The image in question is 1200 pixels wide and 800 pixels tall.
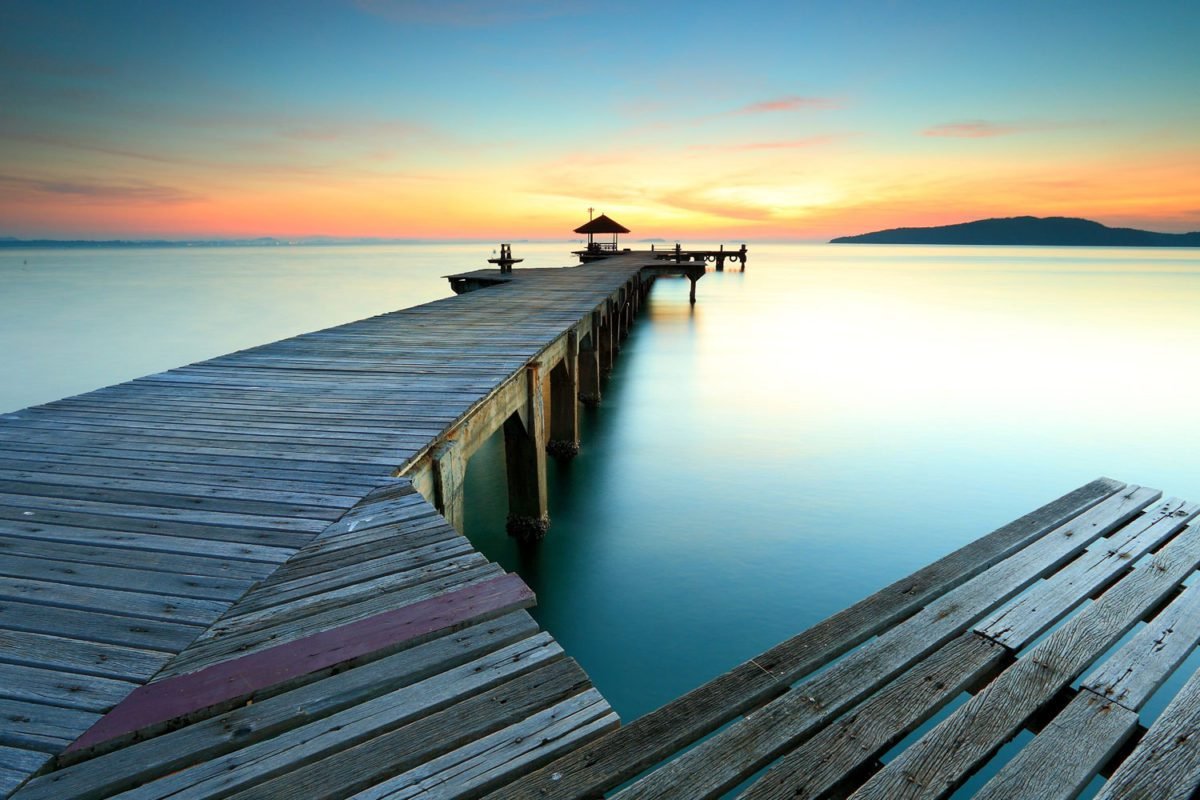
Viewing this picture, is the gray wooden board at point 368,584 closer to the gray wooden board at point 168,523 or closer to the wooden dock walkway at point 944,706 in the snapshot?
the gray wooden board at point 168,523

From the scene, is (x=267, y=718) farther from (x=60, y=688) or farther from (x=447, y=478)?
(x=447, y=478)

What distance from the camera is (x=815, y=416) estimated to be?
1416cm

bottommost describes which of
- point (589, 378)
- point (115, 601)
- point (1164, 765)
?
point (589, 378)

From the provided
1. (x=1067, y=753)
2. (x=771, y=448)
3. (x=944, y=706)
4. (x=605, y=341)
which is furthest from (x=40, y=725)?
(x=605, y=341)

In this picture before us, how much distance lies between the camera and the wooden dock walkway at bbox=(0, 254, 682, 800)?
1.72m

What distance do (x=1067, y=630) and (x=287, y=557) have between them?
3.24 metres

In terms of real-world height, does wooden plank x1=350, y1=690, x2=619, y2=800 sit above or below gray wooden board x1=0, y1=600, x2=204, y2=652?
below

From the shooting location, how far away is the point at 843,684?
2256 mm

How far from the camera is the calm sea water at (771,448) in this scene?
6.84m

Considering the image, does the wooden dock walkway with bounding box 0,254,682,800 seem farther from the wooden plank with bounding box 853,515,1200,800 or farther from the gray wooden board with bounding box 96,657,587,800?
the wooden plank with bounding box 853,515,1200,800

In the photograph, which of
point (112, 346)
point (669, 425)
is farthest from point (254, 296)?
point (669, 425)

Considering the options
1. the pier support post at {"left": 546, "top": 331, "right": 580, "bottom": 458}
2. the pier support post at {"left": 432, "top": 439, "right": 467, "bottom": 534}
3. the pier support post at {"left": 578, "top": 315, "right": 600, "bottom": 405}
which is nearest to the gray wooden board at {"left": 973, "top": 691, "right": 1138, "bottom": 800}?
the pier support post at {"left": 432, "top": 439, "right": 467, "bottom": 534}

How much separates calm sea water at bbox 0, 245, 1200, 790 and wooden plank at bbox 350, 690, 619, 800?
392cm

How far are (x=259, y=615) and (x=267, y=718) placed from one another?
567mm
